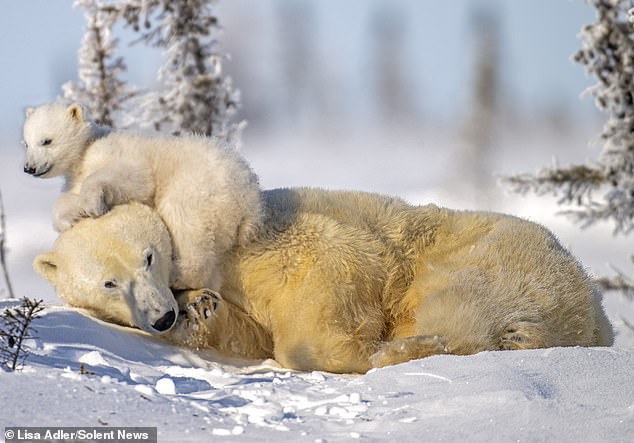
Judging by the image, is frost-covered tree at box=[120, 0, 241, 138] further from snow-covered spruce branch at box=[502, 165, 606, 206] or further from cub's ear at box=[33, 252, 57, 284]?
cub's ear at box=[33, 252, 57, 284]

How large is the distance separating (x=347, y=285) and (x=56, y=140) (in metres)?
1.79

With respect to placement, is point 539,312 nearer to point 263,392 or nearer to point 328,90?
point 263,392

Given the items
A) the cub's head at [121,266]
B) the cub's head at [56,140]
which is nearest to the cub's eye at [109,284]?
the cub's head at [121,266]

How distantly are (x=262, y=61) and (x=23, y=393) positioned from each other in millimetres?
45591

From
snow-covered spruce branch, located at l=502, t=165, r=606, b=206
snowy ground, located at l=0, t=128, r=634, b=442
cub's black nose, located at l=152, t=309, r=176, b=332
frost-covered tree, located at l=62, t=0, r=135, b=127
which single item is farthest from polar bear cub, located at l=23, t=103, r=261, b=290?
snow-covered spruce branch, located at l=502, t=165, r=606, b=206

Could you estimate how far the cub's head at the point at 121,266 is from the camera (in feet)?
13.9

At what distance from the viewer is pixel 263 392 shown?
3223mm

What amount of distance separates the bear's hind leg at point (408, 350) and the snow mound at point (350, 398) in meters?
0.43

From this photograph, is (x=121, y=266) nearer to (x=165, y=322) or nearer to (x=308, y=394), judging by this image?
(x=165, y=322)

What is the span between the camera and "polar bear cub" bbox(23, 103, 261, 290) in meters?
4.39

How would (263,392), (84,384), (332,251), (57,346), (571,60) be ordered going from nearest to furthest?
1. (84,384)
2. (263,392)
3. (57,346)
4. (332,251)
5. (571,60)

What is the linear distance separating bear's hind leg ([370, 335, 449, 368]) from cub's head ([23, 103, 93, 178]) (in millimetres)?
1991

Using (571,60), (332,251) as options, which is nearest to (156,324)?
(332,251)

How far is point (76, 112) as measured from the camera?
4645 millimetres
